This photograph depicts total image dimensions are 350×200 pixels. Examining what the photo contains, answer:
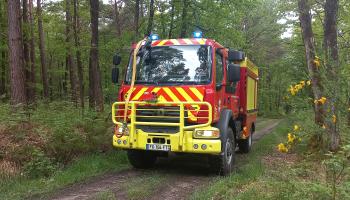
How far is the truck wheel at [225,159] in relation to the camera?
28.7 ft

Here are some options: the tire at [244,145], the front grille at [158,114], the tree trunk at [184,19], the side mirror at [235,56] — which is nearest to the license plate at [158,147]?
the front grille at [158,114]

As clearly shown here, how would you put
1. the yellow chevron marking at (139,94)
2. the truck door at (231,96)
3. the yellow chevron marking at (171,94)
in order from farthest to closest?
the truck door at (231,96) < the yellow chevron marking at (139,94) < the yellow chevron marking at (171,94)

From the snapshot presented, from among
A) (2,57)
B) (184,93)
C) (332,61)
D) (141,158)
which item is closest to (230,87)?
(184,93)

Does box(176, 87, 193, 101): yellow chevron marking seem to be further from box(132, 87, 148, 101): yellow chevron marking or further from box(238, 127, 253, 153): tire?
box(238, 127, 253, 153): tire

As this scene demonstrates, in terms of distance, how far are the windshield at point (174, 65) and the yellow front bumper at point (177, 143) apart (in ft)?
4.21

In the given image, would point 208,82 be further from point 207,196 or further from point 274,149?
point 274,149

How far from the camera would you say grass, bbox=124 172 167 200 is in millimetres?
7023

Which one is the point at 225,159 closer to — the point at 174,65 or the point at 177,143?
the point at 177,143

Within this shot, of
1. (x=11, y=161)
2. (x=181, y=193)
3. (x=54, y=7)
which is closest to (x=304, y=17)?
(x=181, y=193)

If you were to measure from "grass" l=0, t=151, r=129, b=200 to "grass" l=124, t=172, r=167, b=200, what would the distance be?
1.00m

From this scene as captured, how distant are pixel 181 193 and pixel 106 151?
3.84 meters

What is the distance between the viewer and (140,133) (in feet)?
28.2

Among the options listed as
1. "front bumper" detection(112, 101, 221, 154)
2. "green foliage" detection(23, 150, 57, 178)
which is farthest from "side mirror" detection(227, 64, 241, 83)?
"green foliage" detection(23, 150, 57, 178)

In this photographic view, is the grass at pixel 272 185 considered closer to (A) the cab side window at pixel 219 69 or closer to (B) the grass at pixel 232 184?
(B) the grass at pixel 232 184
